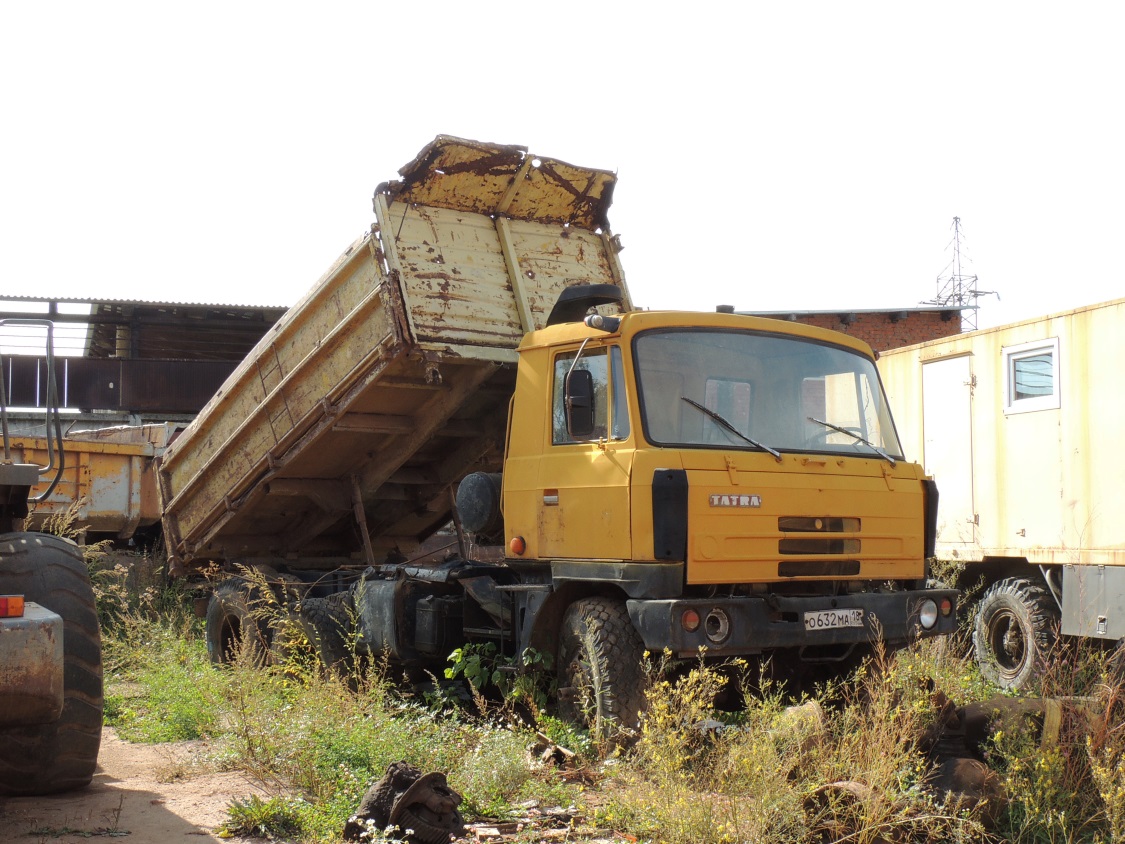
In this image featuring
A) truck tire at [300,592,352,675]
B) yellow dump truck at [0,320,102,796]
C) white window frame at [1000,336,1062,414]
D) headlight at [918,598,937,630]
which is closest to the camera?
yellow dump truck at [0,320,102,796]

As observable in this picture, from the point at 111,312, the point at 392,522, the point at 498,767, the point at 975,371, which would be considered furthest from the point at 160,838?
the point at 111,312

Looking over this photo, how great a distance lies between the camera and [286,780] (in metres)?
5.42

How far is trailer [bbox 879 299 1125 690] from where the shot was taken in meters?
8.33

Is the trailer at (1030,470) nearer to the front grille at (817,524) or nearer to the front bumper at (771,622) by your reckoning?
the front bumper at (771,622)

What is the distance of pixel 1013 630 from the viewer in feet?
30.2

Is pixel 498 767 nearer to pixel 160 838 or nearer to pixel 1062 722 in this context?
pixel 160 838

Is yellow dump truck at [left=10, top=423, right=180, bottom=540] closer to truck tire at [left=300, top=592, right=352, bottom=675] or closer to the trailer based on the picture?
truck tire at [left=300, top=592, right=352, bottom=675]

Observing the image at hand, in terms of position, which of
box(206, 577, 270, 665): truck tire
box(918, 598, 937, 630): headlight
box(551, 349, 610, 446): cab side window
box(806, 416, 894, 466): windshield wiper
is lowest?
box(206, 577, 270, 665): truck tire

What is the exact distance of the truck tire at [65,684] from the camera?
194 inches

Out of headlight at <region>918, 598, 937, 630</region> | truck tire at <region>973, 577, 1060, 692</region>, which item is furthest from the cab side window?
truck tire at <region>973, 577, 1060, 692</region>

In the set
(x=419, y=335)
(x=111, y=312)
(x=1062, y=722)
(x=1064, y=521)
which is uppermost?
(x=111, y=312)

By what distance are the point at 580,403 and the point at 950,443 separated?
17.6 feet

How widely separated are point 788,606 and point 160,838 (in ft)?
10.5

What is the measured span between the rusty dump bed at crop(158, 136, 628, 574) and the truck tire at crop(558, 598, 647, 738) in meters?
2.07
